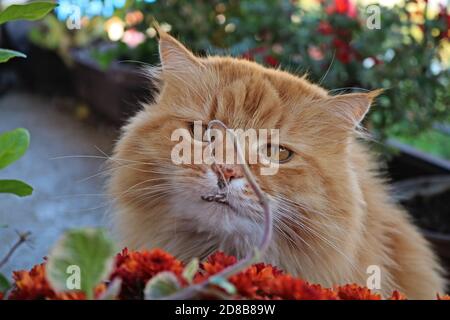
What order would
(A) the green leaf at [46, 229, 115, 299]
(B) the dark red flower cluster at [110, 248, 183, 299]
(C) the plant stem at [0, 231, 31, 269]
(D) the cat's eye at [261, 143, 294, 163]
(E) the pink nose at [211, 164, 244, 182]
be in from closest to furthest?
(A) the green leaf at [46, 229, 115, 299], (B) the dark red flower cluster at [110, 248, 183, 299], (C) the plant stem at [0, 231, 31, 269], (E) the pink nose at [211, 164, 244, 182], (D) the cat's eye at [261, 143, 294, 163]

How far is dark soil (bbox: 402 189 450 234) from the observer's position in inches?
84.2

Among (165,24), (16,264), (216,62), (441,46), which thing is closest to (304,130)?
(216,62)

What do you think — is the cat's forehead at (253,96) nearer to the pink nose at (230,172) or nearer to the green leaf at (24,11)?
the pink nose at (230,172)

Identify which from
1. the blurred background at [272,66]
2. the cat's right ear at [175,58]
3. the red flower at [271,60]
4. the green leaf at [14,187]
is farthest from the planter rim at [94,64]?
the green leaf at [14,187]

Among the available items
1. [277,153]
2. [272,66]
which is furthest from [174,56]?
[272,66]

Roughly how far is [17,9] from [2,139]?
21cm

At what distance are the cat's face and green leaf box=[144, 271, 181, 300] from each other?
41 cm

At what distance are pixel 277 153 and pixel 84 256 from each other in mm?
609

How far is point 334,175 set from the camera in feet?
3.77

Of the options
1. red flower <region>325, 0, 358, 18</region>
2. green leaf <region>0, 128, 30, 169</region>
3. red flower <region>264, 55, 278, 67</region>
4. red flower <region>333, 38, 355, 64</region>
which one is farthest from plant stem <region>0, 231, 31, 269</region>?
red flower <region>325, 0, 358, 18</region>

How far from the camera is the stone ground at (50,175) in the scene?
2039 millimetres

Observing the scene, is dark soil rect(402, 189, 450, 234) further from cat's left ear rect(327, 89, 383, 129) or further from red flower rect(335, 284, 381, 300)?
red flower rect(335, 284, 381, 300)

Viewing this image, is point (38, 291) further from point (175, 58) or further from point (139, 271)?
point (175, 58)
